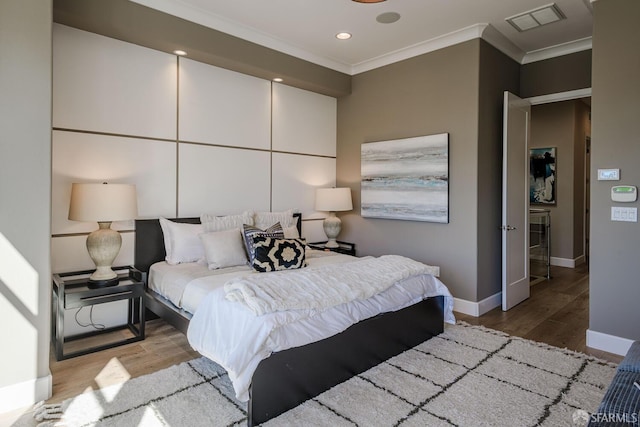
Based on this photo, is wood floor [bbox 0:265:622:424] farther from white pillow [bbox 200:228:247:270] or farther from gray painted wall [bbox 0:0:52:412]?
white pillow [bbox 200:228:247:270]

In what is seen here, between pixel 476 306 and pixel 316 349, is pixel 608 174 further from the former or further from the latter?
pixel 316 349

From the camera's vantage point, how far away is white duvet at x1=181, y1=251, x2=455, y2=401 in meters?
2.05

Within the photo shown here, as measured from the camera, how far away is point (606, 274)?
311 cm

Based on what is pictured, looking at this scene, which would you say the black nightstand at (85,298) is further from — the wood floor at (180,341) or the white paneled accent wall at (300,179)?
the white paneled accent wall at (300,179)

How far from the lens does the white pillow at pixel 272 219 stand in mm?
4230

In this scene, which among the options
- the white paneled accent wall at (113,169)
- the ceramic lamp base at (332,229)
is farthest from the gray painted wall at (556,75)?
the white paneled accent wall at (113,169)

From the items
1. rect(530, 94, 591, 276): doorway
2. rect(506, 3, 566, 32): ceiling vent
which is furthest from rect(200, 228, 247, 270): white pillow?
rect(530, 94, 591, 276): doorway

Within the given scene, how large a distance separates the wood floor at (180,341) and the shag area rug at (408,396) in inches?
7.0

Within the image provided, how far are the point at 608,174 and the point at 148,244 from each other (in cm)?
402

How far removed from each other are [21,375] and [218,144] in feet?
8.59

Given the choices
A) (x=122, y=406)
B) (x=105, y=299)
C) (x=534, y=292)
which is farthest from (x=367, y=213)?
(x=122, y=406)

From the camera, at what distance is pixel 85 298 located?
2877mm

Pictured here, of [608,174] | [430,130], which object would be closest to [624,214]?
[608,174]

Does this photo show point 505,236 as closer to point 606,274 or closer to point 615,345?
point 606,274
